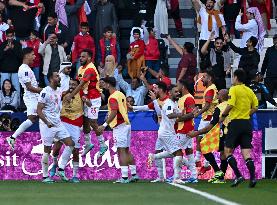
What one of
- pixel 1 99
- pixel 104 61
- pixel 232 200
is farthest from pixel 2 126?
pixel 232 200

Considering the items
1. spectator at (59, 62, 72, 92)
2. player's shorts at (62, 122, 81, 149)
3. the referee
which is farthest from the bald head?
spectator at (59, 62, 72, 92)

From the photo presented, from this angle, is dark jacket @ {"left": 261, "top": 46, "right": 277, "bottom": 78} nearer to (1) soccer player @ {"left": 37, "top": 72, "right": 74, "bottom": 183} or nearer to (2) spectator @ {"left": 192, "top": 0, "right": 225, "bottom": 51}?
(2) spectator @ {"left": 192, "top": 0, "right": 225, "bottom": 51}

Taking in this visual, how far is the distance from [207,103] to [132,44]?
583 cm

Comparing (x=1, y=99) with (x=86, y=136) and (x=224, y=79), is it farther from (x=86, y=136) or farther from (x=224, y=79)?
(x=224, y=79)

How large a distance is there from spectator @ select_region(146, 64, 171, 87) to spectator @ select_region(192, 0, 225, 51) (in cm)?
144

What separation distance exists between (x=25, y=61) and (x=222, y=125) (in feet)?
13.9

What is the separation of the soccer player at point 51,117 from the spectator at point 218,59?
5185mm

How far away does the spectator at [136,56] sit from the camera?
28.2 metres

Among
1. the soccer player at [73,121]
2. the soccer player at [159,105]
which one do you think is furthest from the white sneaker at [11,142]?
the soccer player at [159,105]

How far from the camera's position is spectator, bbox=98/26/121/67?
28.3 metres

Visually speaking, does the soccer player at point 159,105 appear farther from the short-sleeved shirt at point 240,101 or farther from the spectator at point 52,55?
the spectator at point 52,55

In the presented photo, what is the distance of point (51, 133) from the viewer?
74.2ft

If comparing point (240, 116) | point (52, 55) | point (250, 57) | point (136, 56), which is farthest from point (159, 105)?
point (52, 55)

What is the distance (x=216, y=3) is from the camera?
2997 cm
